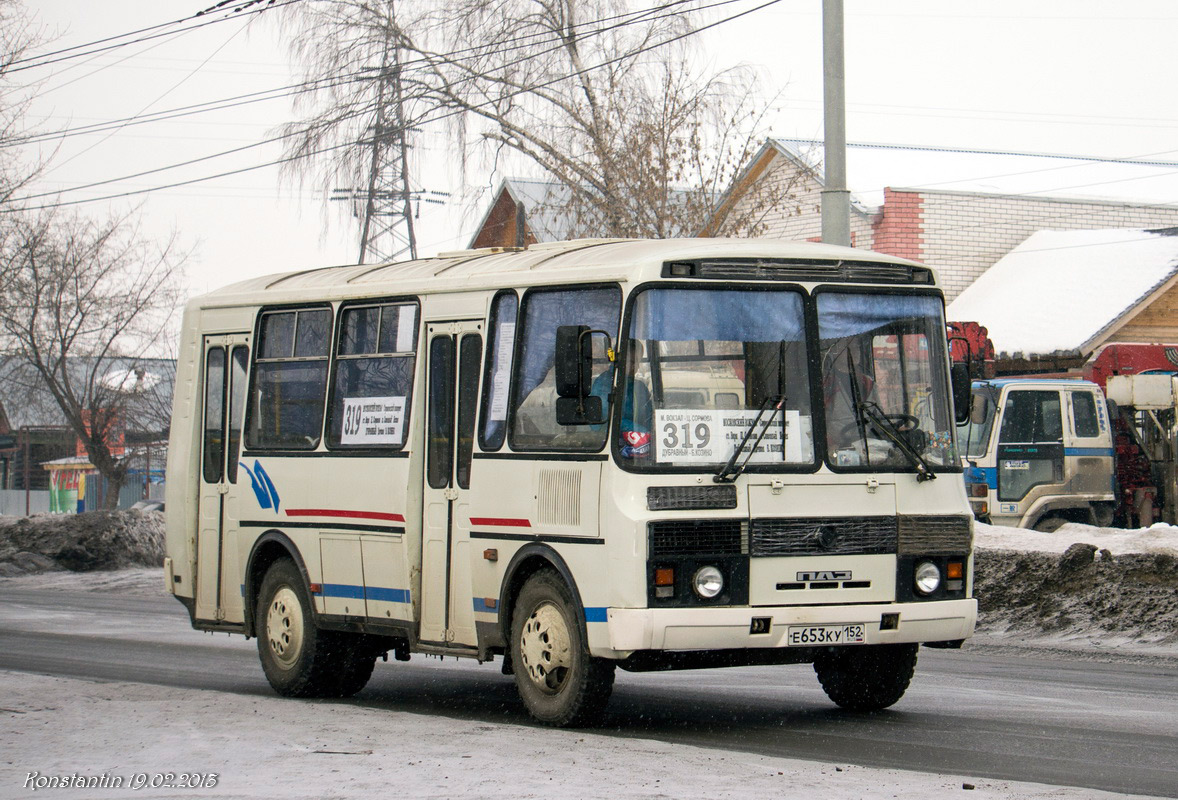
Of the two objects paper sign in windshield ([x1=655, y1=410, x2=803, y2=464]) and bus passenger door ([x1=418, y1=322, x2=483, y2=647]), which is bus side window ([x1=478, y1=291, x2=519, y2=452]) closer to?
bus passenger door ([x1=418, y1=322, x2=483, y2=647])

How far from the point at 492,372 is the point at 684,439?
172 cm

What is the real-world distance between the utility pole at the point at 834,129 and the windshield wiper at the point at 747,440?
652cm

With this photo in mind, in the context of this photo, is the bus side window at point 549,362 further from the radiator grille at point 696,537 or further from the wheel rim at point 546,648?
the wheel rim at point 546,648

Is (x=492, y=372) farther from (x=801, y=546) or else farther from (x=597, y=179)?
(x=597, y=179)

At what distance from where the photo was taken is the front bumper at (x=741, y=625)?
9.20m

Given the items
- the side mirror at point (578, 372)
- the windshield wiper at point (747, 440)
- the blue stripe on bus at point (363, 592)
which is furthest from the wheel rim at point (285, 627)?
the windshield wiper at point (747, 440)

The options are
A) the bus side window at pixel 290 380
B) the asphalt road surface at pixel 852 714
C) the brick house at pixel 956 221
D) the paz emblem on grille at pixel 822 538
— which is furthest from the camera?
the brick house at pixel 956 221

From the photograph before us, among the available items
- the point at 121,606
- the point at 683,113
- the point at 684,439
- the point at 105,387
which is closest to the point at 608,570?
the point at 684,439

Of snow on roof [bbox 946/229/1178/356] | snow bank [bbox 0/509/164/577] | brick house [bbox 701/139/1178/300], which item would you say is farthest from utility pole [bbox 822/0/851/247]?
snow bank [bbox 0/509/164/577]

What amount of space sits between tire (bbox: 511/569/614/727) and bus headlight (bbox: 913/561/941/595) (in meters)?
1.84

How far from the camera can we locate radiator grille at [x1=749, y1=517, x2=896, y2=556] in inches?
374

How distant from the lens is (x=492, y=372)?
35.0ft

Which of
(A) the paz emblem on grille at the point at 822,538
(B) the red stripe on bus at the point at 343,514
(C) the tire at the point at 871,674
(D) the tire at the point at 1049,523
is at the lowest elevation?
(C) the tire at the point at 871,674

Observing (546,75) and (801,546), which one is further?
(546,75)
